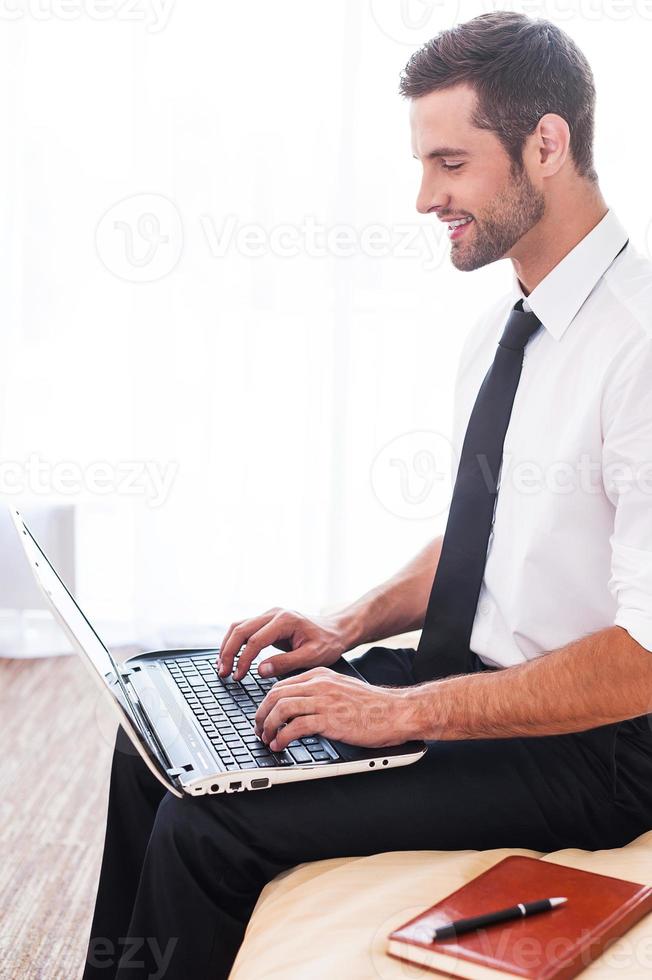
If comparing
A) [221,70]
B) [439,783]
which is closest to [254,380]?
[221,70]

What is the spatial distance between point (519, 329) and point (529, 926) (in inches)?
27.4

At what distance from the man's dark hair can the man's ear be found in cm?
1

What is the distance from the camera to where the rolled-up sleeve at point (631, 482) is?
0.97 meters

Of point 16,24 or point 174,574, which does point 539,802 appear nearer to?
point 174,574

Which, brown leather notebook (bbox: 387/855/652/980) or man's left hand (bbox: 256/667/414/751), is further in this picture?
man's left hand (bbox: 256/667/414/751)

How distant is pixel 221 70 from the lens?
2.63m
